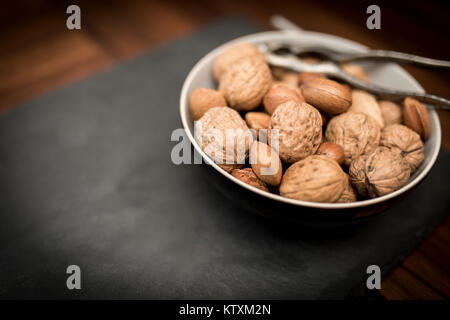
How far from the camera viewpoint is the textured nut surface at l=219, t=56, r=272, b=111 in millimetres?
523

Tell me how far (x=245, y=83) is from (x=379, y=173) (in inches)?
9.0

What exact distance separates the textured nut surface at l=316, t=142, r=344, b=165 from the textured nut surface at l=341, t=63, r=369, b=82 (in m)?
0.17

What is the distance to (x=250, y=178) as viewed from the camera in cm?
46

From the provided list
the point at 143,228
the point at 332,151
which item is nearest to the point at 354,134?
the point at 332,151

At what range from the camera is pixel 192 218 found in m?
0.54

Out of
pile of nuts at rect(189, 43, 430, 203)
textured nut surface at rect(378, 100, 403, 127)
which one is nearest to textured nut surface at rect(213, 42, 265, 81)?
pile of nuts at rect(189, 43, 430, 203)

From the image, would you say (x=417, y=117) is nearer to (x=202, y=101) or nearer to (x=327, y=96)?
(x=327, y=96)

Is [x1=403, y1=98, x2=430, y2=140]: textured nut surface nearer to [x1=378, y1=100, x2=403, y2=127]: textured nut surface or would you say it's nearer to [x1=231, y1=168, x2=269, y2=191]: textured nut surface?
[x1=378, y1=100, x2=403, y2=127]: textured nut surface

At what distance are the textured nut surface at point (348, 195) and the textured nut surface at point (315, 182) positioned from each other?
0.01m

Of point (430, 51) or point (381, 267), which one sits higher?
point (430, 51)

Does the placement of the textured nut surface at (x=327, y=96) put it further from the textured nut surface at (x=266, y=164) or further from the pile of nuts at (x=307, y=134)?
the textured nut surface at (x=266, y=164)

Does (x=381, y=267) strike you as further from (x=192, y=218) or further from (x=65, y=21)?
(x=65, y=21)
